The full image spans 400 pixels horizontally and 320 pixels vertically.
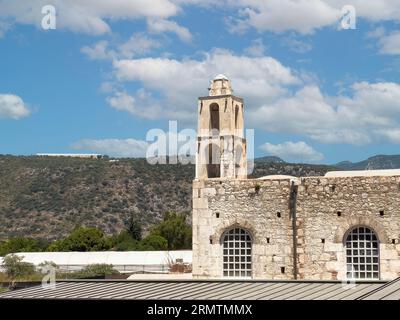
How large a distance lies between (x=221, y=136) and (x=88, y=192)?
70994 mm

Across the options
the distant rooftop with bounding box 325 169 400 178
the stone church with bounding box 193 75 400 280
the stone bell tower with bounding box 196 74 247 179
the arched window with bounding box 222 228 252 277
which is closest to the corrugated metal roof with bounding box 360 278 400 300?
the stone church with bounding box 193 75 400 280

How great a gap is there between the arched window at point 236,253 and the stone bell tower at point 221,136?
96.5 inches

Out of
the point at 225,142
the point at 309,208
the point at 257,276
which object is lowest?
the point at 257,276

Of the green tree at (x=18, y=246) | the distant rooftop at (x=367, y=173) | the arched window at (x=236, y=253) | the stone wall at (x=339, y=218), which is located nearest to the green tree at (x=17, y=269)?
the green tree at (x=18, y=246)

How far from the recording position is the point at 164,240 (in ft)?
203

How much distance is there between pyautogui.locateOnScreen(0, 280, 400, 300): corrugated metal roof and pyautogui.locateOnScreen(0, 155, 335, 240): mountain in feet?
236

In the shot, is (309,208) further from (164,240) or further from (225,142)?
(164,240)

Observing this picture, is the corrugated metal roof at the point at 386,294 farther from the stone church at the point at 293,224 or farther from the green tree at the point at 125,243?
the green tree at the point at 125,243

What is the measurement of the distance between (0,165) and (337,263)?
84.9 meters

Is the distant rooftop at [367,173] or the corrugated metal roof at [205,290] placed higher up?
the distant rooftop at [367,173]

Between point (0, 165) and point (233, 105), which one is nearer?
point (233, 105)

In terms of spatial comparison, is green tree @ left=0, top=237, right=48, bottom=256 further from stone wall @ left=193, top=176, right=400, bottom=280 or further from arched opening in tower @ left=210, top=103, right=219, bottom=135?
stone wall @ left=193, top=176, right=400, bottom=280

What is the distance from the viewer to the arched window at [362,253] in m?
20.3
